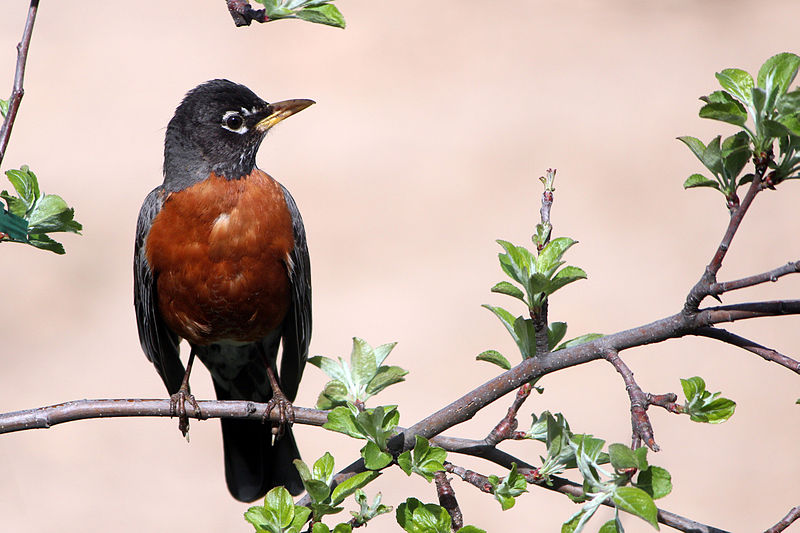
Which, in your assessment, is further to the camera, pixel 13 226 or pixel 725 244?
pixel 13 226

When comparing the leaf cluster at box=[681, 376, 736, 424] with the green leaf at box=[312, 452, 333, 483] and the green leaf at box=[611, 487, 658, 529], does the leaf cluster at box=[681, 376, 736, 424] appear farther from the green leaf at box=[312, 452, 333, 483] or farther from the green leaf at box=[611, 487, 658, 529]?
the green leaf at box=[312, 452, 333, 483]

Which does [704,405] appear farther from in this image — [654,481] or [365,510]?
[365,510]

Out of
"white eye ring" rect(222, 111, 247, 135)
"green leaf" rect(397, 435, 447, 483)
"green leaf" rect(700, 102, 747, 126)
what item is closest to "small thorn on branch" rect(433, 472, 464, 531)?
"green leaf" rect(397, 435, 447, 483)

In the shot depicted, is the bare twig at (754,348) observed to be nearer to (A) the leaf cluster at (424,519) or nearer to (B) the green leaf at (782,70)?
(B) the green leaf at (782,70)

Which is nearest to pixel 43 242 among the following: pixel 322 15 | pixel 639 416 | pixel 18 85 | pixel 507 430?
pixel 18 85

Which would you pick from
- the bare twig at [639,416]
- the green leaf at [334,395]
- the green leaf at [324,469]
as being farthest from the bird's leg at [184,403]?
the bare twig at [639,416]

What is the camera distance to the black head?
3412 millimetres

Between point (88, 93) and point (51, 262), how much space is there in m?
2.89

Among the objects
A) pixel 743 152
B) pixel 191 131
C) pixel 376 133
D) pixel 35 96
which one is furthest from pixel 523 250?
pixel 35 96

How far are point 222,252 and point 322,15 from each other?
67.9 inches

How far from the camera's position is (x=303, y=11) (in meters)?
1.67

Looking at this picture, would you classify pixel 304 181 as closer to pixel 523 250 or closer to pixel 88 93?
pixel 88 93

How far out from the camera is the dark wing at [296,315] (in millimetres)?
3471

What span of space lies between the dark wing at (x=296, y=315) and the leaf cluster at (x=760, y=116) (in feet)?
6.98
